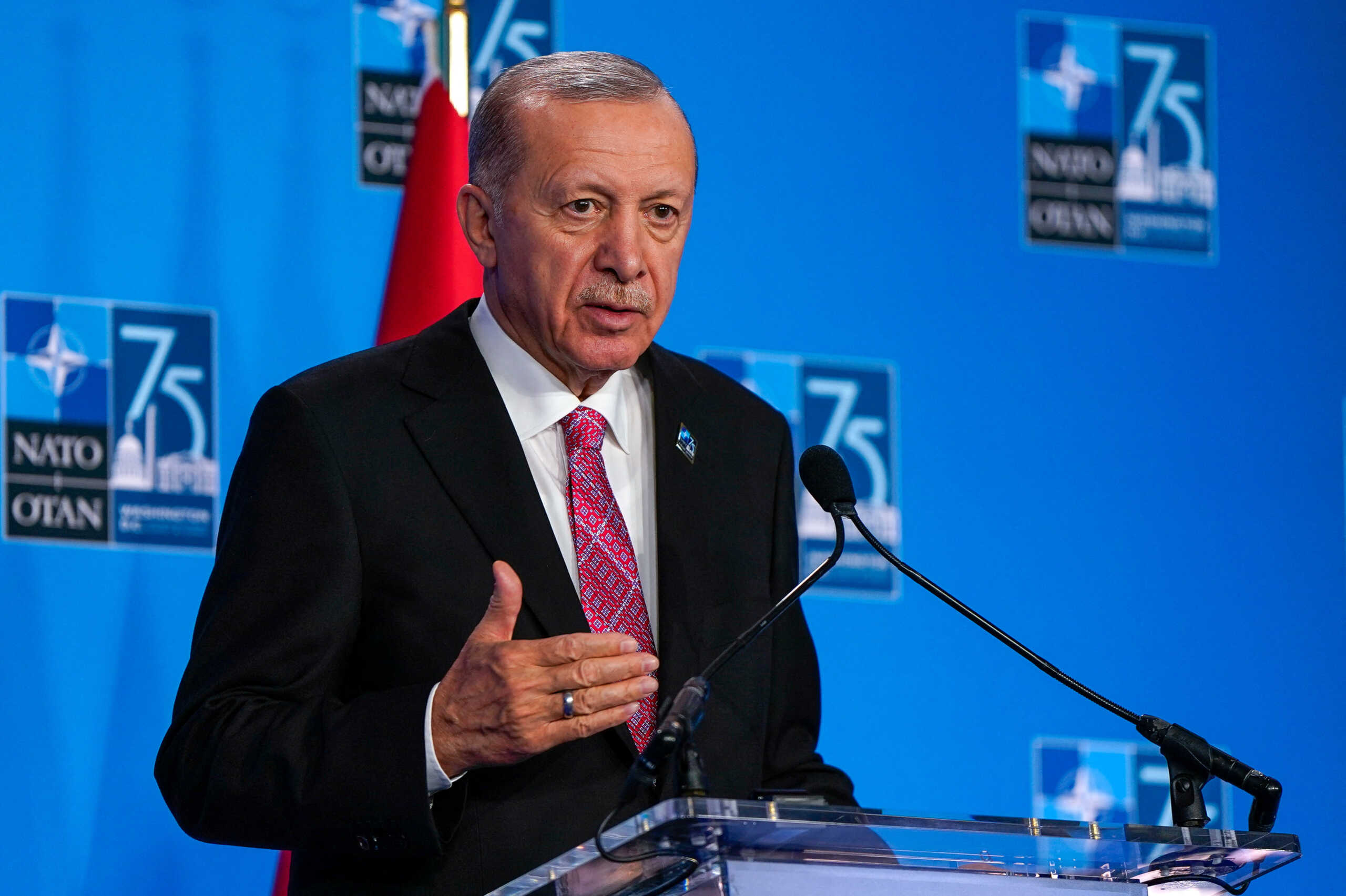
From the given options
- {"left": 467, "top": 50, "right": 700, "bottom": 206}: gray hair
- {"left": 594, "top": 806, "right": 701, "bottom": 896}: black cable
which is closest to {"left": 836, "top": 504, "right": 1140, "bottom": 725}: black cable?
{"left": 594, "top": 806, "right": 701, "bottom": 896}: black cable

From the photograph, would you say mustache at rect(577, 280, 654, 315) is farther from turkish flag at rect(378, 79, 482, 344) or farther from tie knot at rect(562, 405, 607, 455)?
turkish flag at rect(378, 79, 482, 344)

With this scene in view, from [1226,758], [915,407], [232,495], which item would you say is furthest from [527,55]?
[1226,758]

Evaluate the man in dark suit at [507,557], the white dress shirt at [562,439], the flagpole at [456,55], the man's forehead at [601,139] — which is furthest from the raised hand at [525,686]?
the flagpole at [456,55]

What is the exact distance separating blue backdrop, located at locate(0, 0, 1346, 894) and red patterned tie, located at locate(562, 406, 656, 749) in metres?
1.35

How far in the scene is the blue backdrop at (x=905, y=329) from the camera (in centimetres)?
337

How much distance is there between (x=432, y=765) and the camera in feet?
6.26

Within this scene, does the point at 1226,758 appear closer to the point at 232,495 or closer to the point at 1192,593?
the point at 232,495

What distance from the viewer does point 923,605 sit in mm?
3918

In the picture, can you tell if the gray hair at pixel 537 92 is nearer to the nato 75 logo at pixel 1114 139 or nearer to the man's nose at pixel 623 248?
the man's nose at pixel 623 248

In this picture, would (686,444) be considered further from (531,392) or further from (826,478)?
(826,478)

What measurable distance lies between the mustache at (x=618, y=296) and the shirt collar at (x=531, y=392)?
132mm

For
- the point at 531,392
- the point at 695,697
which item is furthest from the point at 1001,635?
the point at 531,392

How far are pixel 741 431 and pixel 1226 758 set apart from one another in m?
0.87

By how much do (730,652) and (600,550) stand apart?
0.45 metres
